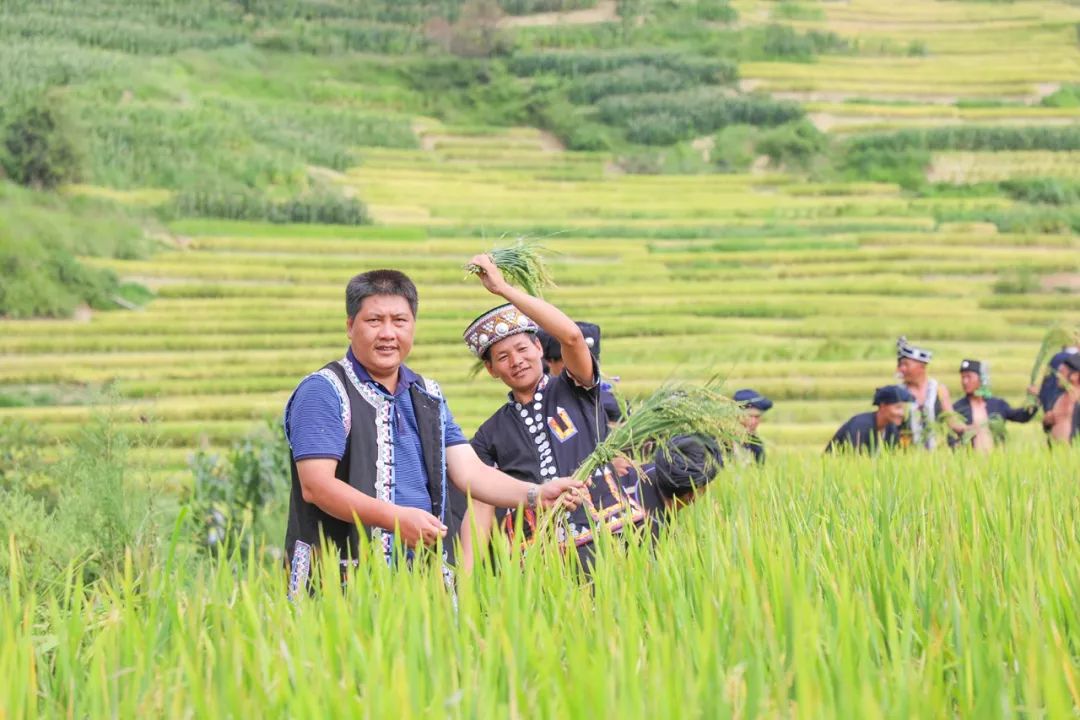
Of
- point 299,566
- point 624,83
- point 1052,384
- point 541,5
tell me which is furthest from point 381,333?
point 541,5

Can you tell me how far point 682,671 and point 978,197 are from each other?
25954 mm

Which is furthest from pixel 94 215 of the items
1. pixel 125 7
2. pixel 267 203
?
pixel 125 7

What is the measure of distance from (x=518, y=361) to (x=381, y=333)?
59 centimetres

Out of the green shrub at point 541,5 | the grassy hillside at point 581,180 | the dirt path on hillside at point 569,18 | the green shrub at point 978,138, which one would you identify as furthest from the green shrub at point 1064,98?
the green shrub at point 541,5

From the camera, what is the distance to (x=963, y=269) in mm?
22703

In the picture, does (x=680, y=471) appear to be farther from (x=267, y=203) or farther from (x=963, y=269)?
(x=267, y=203)

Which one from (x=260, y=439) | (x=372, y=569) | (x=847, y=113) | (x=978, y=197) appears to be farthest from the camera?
(x=847, y=113)

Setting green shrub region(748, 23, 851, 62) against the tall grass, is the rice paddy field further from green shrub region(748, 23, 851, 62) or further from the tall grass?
green shrub region(748, 23, 851, 62)

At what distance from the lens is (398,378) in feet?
11.2

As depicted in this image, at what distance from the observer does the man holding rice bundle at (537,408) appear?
369 centimetres

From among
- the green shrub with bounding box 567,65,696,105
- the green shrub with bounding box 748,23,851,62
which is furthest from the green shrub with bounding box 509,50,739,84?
the green shrub with bounding box 748,23,851,62

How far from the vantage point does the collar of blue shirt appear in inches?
132

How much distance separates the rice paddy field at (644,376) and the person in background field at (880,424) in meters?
0.25

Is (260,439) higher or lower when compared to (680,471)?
lower
